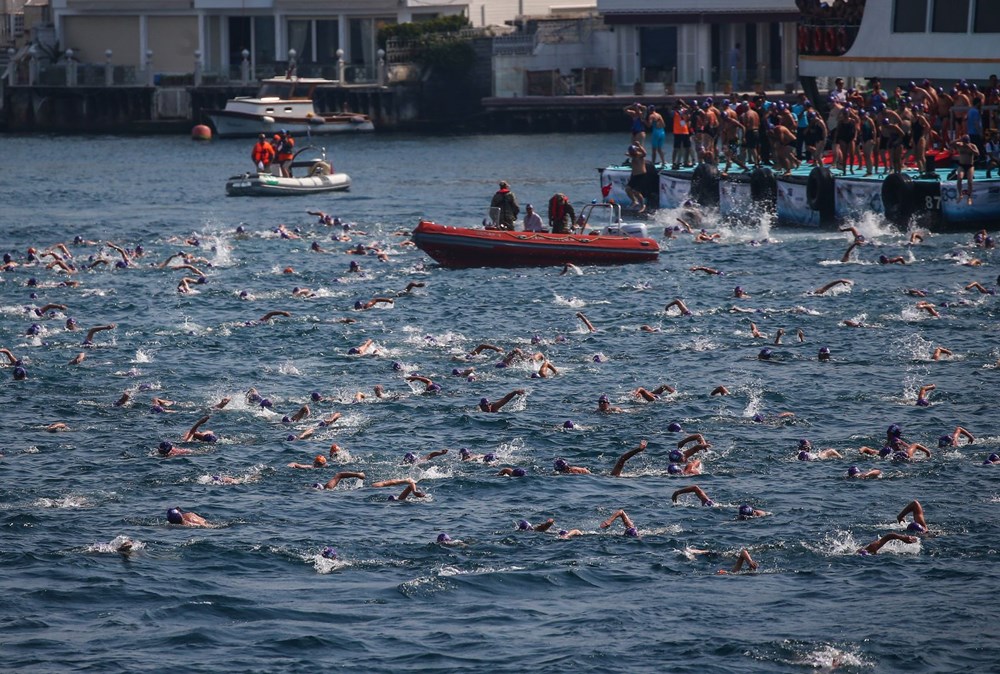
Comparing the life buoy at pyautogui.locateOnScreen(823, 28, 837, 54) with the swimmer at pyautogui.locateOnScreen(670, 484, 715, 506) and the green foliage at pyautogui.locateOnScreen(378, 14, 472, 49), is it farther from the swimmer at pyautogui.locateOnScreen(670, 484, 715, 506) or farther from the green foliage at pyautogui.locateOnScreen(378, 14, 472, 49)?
the green foliage at pyautogui.locateOnScreen(378, 14, 472, 49)

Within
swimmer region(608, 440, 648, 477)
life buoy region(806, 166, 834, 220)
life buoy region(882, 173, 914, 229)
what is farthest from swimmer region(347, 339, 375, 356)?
life buoy region(806, 166, 834, 220)

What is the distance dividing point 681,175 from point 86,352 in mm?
23004

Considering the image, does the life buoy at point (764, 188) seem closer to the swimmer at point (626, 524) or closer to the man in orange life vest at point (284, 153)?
the man in orange life vest at point (284, 153)

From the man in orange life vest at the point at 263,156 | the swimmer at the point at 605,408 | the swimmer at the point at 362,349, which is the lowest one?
the swimmer at the point at 605,408

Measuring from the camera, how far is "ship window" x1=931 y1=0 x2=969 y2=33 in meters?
44.4

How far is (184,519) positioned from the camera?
18.1 meters

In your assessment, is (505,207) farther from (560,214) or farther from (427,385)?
(427,385)

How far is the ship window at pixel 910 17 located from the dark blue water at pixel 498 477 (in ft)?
36.2

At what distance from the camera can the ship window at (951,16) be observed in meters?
44.4

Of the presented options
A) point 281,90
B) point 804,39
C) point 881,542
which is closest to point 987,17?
point 804,39

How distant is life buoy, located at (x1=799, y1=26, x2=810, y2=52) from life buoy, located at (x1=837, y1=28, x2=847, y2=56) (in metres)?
1.60

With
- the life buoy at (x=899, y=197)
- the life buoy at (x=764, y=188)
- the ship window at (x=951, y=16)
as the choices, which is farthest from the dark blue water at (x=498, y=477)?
the ship window at (x=951, y=16)

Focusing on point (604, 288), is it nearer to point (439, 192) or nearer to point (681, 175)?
point (681, 175)

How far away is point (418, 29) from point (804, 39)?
3245 centimetres
